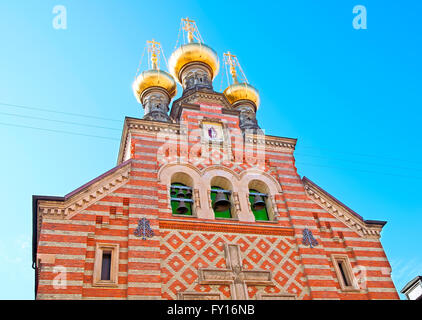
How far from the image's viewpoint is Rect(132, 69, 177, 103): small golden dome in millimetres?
21938

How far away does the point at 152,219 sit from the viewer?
38.9 ft

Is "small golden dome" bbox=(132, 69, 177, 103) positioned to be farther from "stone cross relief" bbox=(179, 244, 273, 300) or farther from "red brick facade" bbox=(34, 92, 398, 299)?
"stone cross relief" bbox=(179, 244, 273, 300)

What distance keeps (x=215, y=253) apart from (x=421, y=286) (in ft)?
32.8

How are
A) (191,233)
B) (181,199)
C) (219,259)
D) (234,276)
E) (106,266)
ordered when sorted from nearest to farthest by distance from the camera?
(106,266) → (234,276) → (219,259) → (191,233) → (181,199)

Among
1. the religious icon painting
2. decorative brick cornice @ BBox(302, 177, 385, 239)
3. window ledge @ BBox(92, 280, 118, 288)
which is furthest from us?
the religious icon painting

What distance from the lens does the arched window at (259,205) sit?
1351 cm

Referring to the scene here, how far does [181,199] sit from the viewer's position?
507 inches

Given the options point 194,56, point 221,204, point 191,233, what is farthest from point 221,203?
point 194,56

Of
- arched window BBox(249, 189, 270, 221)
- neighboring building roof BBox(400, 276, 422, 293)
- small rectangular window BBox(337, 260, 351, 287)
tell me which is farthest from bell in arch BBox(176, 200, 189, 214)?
neighboring building roof BBox(400, 276, 422, 293)

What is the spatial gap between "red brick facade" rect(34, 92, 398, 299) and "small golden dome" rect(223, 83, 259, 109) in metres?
8.77

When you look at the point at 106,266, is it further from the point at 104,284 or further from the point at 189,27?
the point at 189,27

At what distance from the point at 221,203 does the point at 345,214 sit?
4.16 m

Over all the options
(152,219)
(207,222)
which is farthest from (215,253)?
(152,219)

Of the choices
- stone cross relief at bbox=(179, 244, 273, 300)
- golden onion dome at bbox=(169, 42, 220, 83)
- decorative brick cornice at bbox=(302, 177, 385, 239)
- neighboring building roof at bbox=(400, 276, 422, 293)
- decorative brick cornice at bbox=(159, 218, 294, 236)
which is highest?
golden onion dome at bbox=(169, 42, 220, 83)
